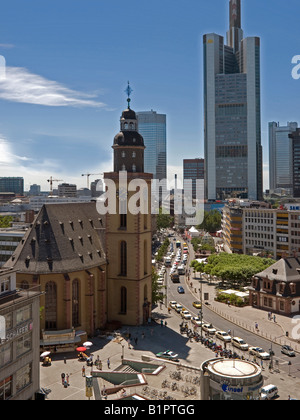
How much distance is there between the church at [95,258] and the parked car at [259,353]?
18.8m

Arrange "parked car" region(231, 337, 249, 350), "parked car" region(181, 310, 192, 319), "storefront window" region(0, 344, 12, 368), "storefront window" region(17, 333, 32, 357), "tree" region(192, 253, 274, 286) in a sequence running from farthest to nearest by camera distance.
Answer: "tree" region(192, 253, 274, 286) → "parked car" region(181, 310, 192, 319) → "parked car" region(231, 337, 249, 350) → "storefront window" region(17, 333, 32, 357) → "storefront window" region(0, 344, 12, 368)

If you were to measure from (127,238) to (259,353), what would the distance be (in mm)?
26022

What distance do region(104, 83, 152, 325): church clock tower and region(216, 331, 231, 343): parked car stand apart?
12.1 metres

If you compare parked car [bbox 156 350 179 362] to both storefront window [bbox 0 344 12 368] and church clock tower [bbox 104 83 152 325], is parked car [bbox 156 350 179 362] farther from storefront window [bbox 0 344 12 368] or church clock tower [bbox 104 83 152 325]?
storefront window [bbox 0 344 12 368]

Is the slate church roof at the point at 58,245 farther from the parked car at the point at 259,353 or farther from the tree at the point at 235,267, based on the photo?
the tree at the point at 235,267

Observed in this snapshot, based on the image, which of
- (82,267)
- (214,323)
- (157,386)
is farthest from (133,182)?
(157,386)

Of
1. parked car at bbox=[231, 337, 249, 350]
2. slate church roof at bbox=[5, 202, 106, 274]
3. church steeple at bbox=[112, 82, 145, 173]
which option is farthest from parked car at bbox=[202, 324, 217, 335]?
church steeple at bbox=[112, 82, 145, 173]

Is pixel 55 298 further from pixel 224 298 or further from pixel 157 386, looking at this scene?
pixel 224 298

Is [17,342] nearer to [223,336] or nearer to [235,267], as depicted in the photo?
[223,336]

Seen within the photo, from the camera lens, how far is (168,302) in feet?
293

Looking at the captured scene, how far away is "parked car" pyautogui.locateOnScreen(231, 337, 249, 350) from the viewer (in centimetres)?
6069

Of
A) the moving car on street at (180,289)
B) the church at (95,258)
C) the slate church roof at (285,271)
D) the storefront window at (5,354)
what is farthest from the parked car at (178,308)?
the storefront window at (5,354)

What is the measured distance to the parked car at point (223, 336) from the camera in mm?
63781

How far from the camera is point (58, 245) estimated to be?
210 feet
